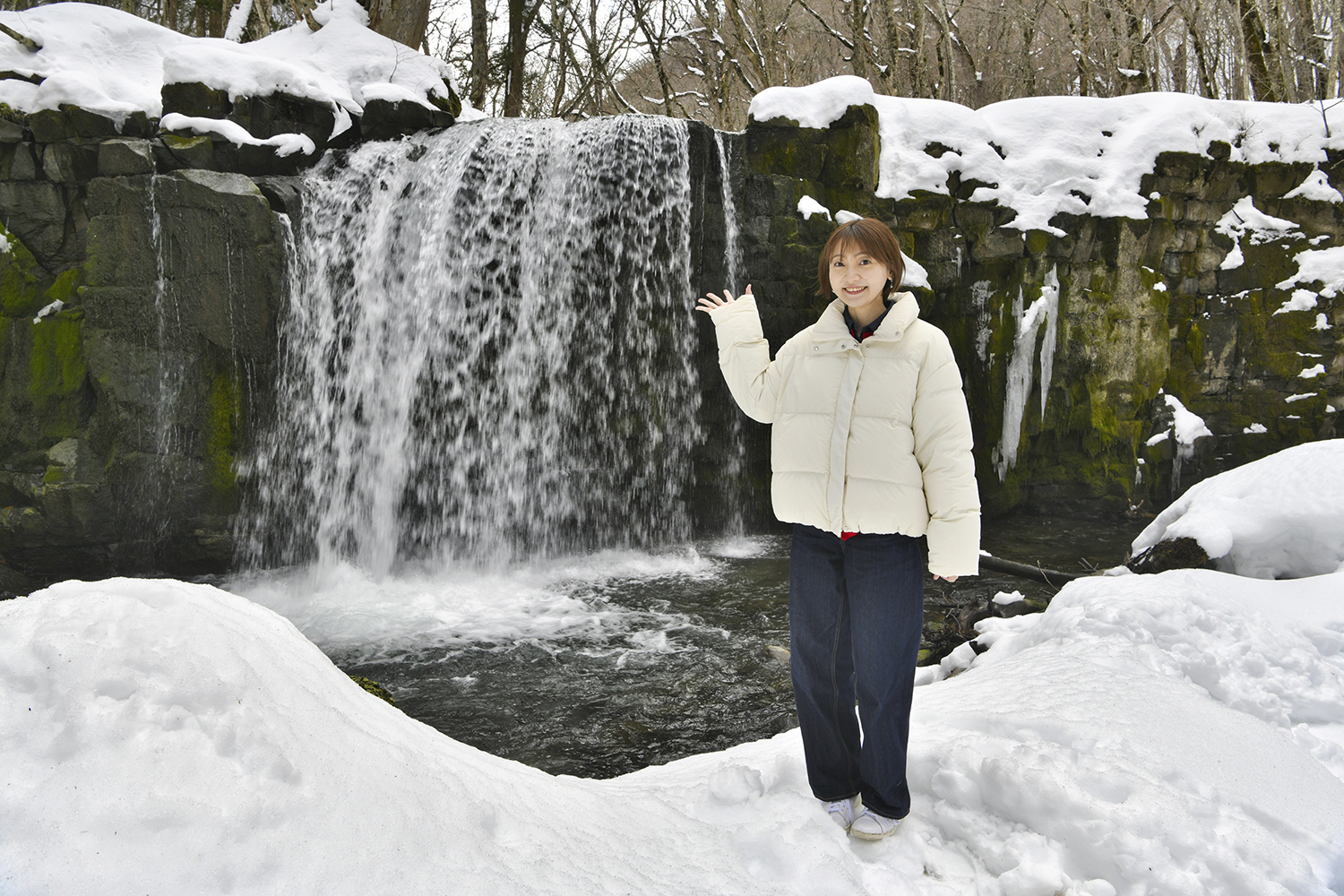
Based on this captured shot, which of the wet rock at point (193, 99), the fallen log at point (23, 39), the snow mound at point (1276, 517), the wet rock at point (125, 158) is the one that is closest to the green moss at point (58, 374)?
the wet rock at point (125, 158)

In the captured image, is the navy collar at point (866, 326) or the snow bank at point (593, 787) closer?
the snow bank at point (593, 787)

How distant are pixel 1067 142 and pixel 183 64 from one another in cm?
857

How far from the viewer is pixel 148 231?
684 centimetres

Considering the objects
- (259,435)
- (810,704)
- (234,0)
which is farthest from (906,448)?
(234,0)

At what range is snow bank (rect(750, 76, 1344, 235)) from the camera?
8078mm

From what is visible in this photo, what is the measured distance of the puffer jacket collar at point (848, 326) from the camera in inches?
77.1

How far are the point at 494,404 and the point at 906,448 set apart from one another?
6.19 meters

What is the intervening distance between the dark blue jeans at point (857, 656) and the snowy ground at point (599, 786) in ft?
0.46

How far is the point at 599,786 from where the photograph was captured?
2.42 m

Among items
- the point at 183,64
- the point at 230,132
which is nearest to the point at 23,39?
the point at 183,64

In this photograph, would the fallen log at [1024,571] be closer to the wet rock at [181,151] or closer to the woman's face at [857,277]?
the woman's face at [857,277]

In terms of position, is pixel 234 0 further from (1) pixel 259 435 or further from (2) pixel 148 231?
(1) pixel 259 435

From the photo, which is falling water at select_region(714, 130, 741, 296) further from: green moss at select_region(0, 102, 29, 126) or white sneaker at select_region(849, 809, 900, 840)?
white sneaker at select_region(849, 809, 900, 840)

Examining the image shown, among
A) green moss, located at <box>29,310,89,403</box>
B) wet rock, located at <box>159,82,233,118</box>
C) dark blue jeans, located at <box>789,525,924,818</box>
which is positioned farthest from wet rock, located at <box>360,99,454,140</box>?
dark blue jeans, located at <box>789,525,924,818</box>
